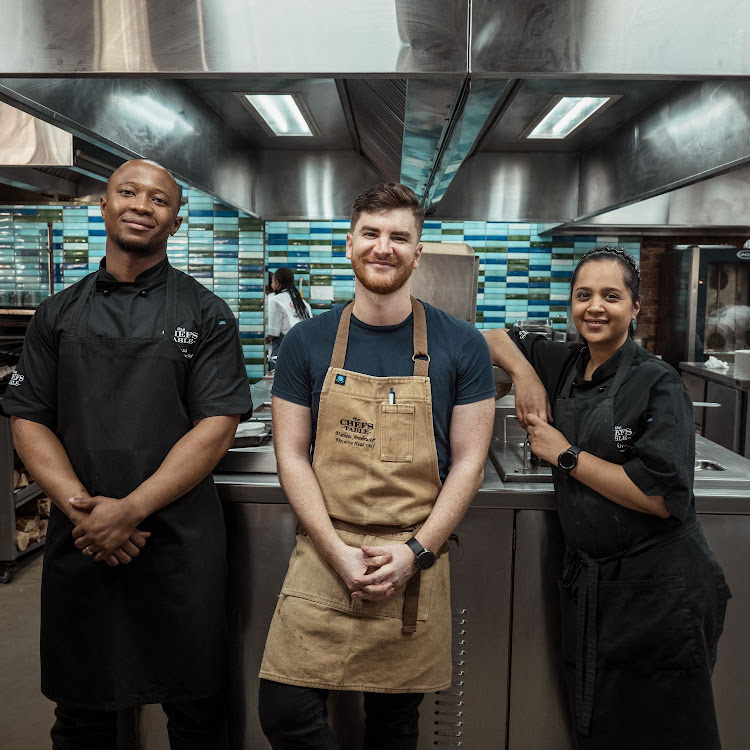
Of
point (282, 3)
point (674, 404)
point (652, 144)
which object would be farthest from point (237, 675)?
point (652, 144)

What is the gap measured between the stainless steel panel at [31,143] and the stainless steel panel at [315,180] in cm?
170

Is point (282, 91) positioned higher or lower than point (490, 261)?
higher

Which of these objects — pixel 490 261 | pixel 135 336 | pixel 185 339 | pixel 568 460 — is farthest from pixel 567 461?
pixel 490 261

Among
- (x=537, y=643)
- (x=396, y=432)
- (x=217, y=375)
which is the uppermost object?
(x=217, y=375)

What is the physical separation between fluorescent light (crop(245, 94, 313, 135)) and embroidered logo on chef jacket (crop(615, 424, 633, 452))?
2.22m

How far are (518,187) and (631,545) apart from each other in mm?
3275


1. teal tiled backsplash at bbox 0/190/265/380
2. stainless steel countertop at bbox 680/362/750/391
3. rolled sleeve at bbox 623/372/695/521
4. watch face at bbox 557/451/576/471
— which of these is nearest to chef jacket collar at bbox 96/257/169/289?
watch face at bbox 557/451/576/471

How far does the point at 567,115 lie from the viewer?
3.35 metres

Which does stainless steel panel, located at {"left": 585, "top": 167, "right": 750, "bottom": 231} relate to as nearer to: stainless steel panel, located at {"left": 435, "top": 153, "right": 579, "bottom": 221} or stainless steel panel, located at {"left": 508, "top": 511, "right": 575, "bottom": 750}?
stainless steel panel, located at {"left": 435, "top": 153, "right": 579, "bottom": 221}

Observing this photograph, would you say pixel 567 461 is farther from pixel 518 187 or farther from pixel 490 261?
pixel 490 261

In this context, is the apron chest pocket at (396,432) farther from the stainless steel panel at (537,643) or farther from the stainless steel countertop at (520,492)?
the stainless steel panel at (537,643)

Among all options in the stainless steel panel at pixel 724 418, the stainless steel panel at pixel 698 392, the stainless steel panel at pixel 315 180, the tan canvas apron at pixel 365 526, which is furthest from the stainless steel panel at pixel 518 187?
the tan canvas apron at pixel 365 526

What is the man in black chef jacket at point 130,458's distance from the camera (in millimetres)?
1686

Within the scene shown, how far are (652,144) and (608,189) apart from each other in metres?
0.75
